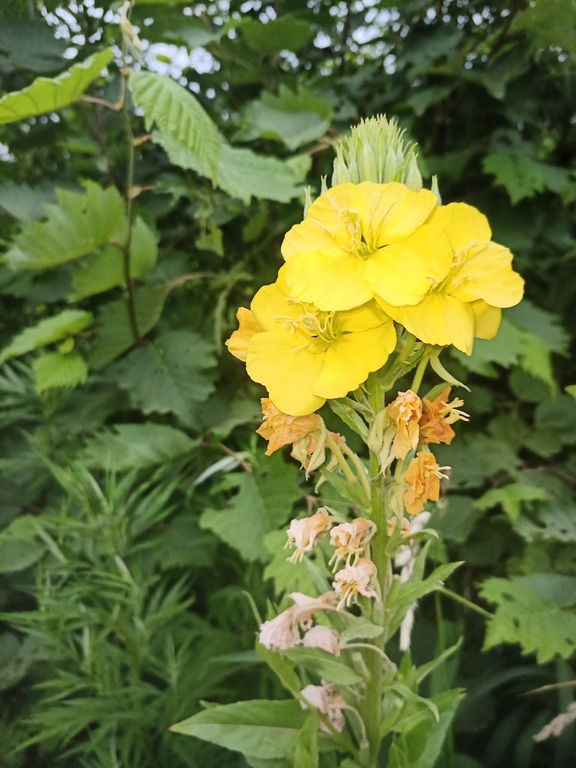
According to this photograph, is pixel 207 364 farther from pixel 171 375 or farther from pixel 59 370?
pixel 59 370

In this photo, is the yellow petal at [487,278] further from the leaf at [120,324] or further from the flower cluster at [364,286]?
the leaf at [120,324]

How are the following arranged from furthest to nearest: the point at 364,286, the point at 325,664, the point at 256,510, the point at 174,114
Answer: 1. the point at 256,510
2. the point at 174,114
3. the point at 325,664
4. the point at 364,286

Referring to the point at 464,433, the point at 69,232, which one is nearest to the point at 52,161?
the point at 69,232

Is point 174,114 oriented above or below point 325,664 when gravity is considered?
above

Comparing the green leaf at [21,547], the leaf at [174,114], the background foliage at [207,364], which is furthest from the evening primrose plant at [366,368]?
the green leaf at [21,547]

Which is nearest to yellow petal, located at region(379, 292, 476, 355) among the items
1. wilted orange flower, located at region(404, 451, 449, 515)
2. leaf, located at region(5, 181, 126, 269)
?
wilted orange flower, located at region(404, 451, 449, 515)

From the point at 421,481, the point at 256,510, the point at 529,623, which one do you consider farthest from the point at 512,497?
the point at 421,481

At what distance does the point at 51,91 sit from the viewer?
817mm

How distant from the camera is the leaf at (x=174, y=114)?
743mm

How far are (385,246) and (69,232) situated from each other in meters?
0.63

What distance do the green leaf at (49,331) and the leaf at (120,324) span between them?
0.04 meters

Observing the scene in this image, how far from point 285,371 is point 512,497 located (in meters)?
0.60

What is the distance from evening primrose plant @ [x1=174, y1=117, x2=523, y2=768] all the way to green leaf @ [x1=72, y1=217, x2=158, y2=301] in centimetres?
55

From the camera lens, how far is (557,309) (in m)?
1.27
